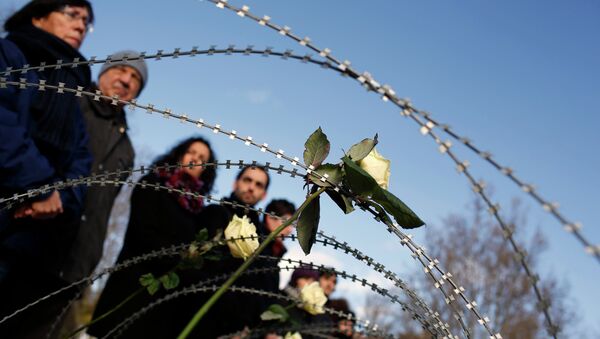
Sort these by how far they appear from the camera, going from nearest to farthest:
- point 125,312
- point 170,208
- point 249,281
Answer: point 125,312 → point 170,208 → point 249,281

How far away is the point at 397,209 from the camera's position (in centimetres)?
78

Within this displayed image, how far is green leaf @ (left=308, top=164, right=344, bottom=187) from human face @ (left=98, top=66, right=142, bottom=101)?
196 cm

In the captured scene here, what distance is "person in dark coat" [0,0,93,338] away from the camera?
1.87 m

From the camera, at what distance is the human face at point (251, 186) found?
299 centimetres

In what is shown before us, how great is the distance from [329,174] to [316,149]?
2.1 inches

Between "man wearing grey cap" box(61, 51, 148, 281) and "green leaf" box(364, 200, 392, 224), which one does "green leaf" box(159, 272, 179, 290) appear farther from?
"man wearing grey cap" box(61, 51, 148, 281)

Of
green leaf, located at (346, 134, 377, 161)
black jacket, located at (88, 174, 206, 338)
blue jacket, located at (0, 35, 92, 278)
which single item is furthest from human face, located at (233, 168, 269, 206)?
green leaf, located at (346, 134, 377, 161)

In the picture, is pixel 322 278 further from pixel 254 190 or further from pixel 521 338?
pixel 521 338

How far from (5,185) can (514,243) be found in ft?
5.57

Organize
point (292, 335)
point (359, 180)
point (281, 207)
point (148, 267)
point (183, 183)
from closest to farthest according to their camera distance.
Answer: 1. point (359, 180)
2. point (292, 335)
3. point (148, 267)
4. point (183, 183)
5. point (281, 207)

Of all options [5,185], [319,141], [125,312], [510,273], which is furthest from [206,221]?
[510,273]

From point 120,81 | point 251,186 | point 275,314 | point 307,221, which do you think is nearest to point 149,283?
point 275,314

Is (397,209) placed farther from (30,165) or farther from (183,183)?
(183,183)

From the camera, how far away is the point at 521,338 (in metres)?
15.5
